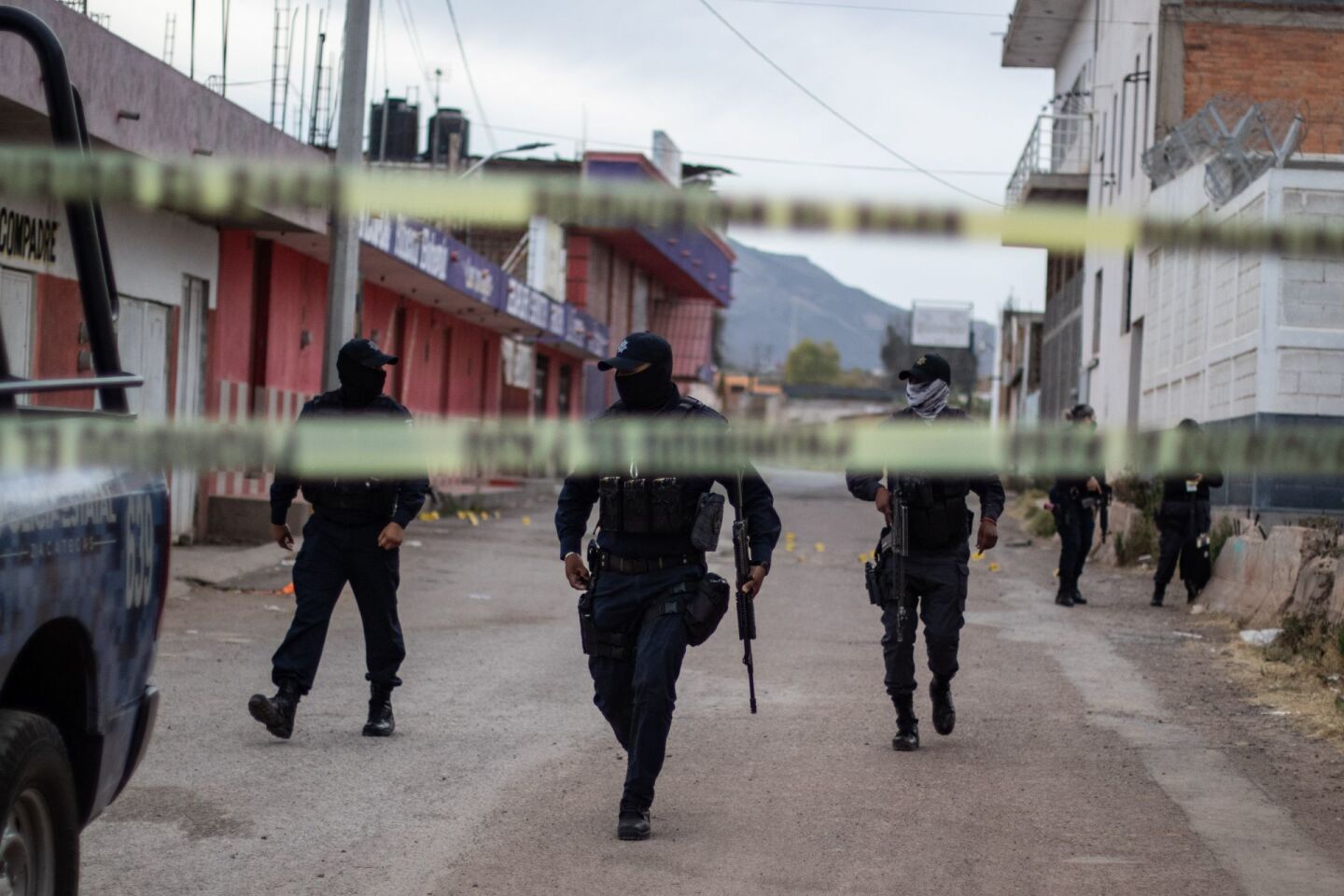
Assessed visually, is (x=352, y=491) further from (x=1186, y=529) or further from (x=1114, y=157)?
(x=1114, y=157)

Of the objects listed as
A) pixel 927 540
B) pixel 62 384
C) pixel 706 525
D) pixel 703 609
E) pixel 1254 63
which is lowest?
pixel 703 609

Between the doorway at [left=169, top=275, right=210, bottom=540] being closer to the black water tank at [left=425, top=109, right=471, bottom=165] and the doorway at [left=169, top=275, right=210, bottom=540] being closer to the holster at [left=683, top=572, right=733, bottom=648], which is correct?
the holster at [left=683, top=572, right=733, bottom=648]

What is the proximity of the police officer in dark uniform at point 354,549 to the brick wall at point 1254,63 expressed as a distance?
19.5m

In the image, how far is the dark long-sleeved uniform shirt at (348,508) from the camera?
7879mm

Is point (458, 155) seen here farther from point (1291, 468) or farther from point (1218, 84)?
point (1291, 468)

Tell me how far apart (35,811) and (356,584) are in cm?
425

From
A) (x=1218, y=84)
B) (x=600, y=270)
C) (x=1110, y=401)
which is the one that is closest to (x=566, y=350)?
(x=600, y=270)

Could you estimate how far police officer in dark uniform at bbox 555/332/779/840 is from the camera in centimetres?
617

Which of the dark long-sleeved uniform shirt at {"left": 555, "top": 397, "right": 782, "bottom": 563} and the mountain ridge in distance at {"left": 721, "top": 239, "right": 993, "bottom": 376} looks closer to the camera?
the dark long-sleeved uniform shirt at {"left": 555, "top": 397, "right": 782, "bottom": 563}

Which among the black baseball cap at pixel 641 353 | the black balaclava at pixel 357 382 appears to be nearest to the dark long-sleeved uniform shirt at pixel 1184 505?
the black balaclava at pixel 357 382

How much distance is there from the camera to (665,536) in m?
6.29

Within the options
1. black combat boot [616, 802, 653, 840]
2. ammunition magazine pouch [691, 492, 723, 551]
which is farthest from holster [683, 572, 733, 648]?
black combat boot [616, 802, 653, 840]

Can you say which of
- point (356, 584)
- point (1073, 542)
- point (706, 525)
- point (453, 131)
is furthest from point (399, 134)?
point (706, 525)

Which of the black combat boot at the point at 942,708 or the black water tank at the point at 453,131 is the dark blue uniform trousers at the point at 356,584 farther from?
the black water tank at the point at 453,131
